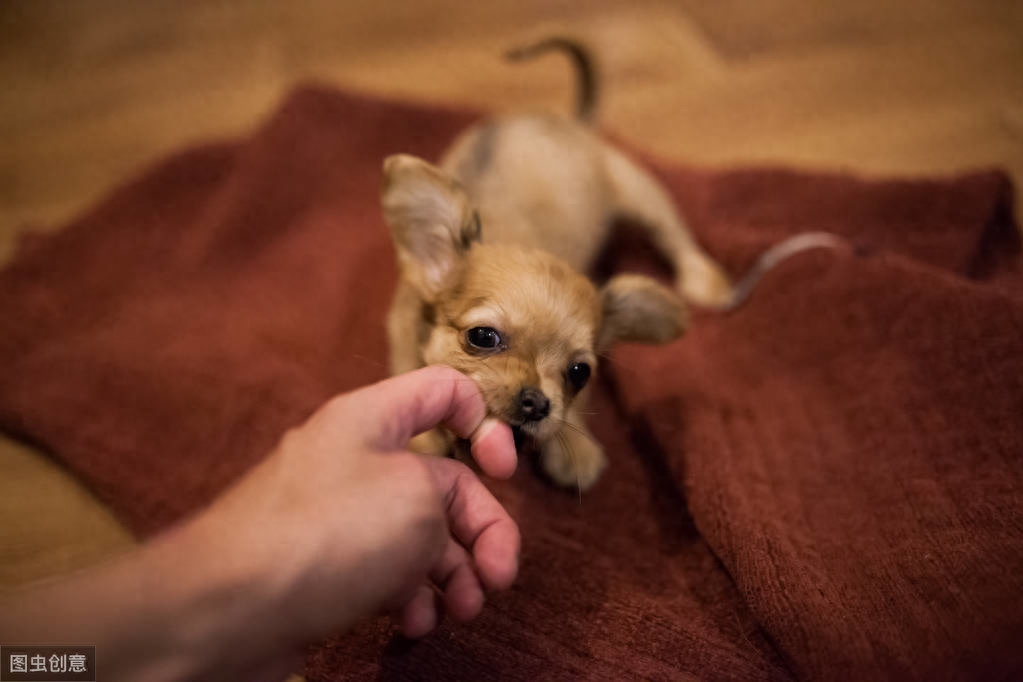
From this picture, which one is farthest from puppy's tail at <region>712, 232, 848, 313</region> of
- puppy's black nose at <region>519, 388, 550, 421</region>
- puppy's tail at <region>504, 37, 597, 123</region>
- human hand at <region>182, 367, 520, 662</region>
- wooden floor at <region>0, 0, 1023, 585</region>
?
human hand at <region>182, 367, 520, 662</region>

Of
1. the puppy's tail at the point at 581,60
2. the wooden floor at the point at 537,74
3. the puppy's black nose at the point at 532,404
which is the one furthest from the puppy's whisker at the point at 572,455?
the wooden floor at the point at 537,74

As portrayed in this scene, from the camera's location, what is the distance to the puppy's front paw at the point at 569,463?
5.52 ft

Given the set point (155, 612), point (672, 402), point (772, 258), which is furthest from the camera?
point (772, 258)

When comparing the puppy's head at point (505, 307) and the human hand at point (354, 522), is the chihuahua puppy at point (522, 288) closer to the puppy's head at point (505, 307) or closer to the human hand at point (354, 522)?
the puppy's head at point (505, 307)

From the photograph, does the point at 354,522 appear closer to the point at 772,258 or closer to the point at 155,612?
the point at 155,612

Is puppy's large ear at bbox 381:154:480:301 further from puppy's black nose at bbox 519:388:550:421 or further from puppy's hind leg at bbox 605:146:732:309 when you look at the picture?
puppy's hind leg at bbox 605:146:732:309

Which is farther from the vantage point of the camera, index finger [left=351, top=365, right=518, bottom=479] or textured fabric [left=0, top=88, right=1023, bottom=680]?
textured fabric [left=0, top=88, right=1023, bottom=680]

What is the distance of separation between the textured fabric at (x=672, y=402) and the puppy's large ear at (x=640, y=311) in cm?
25

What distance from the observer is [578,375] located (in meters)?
1.54

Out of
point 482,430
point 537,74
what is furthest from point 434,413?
point 537,74

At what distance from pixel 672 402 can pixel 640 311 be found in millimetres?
338

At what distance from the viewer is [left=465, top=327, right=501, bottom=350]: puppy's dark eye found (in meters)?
1.44

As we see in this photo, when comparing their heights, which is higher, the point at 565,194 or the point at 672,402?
the point at 565,194

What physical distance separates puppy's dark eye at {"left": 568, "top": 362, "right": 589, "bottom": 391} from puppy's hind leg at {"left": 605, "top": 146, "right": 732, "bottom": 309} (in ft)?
2.58
